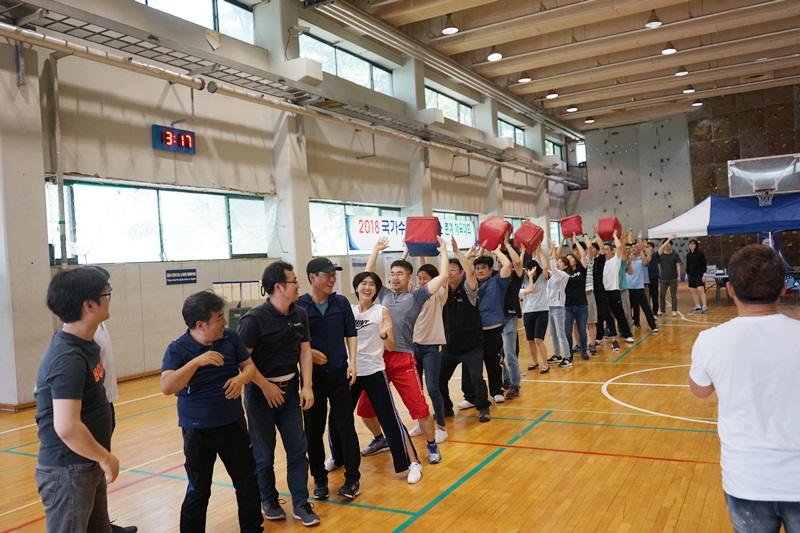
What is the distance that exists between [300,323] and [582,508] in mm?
2100

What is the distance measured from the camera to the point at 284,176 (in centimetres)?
1184

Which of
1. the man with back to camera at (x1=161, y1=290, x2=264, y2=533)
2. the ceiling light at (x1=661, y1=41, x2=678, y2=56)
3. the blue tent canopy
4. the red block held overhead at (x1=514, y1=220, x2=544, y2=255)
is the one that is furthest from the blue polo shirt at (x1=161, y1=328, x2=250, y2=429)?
the ceiling light at (x1=661, y1=41, x2=678, y2=56)

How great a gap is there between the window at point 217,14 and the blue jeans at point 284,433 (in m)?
8.14

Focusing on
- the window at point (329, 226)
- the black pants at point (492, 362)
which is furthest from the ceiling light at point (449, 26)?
the black pants at point (492, 362)

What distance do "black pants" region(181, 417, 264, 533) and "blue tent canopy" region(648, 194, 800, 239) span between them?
1369 cm

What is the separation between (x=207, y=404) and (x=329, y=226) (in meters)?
10.7

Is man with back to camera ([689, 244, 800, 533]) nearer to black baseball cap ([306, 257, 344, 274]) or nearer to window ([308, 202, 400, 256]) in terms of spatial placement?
black baseball cap ([306, 257, 344, 274])

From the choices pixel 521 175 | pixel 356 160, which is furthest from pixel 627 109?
pixel 356 160

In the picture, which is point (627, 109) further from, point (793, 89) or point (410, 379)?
point (410, 379)

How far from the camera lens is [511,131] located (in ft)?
74.5

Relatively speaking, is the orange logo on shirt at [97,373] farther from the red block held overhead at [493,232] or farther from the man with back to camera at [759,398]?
the red block held overhead at [493,232]

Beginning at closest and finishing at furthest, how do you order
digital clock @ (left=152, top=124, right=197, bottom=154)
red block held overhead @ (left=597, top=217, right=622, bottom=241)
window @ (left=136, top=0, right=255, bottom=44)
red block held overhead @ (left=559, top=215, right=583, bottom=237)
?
red block held overhead @ (left=559, top=215, right=583, bottom=237), digital clock @ (left=152, top=124, right=197, bottom=154), window @ (left=136, top=0, right=255, bottom=44), red block held overhead @ (left=597, top=217, right=622, bottom=241)

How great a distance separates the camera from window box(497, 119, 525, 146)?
21.8 metres

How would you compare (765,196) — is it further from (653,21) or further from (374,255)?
(374,255)
